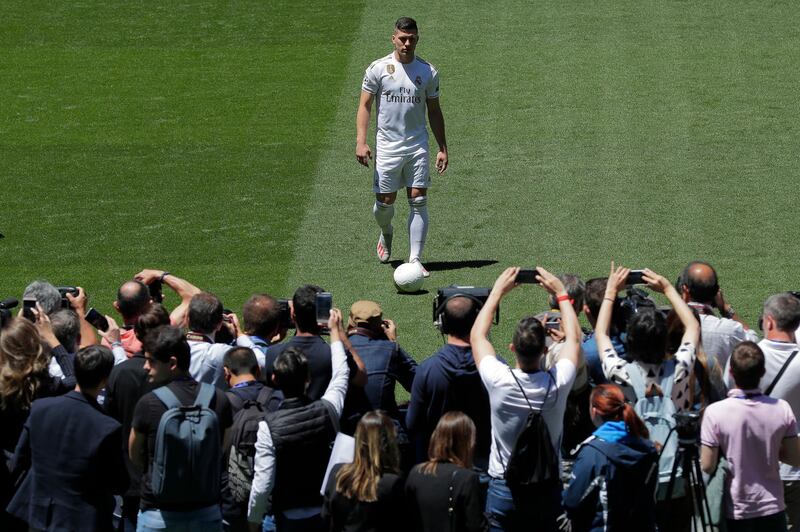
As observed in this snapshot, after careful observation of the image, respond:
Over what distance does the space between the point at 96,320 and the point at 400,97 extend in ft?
15.5

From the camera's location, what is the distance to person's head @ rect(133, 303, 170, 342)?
7.18 metres

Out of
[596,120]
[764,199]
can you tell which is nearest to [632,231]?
[764,199]

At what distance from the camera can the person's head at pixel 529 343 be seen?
6.47 meters

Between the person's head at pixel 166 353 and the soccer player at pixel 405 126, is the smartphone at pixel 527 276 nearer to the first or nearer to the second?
the person's head at pixel 166 353

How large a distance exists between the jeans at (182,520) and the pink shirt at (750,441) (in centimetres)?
243

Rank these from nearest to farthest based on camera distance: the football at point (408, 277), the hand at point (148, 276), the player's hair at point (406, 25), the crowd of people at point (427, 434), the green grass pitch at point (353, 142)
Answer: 1. the crowd of people at point (427, 434)
2. the hand at point (148, 276)
3. the player's hair at point (406, 25)
4. the football at point (408, 277)
5. the green grass pitch at point (353, 142)

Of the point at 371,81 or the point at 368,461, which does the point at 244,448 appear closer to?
the point at 368,461

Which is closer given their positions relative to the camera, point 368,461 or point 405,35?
point 368,461

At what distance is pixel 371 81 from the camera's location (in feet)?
39.7

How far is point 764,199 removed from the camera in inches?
559

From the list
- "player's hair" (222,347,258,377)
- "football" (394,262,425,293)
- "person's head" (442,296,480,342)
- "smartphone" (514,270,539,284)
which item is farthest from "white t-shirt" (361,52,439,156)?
"player's hair" (222,347,258,377)

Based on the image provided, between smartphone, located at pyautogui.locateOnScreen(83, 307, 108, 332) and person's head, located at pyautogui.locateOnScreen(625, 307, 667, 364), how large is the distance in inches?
132

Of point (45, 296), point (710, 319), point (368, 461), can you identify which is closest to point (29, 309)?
point (45, 296)

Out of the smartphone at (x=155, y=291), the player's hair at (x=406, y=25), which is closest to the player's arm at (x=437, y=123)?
the player's hair at (x=406, y=25)
